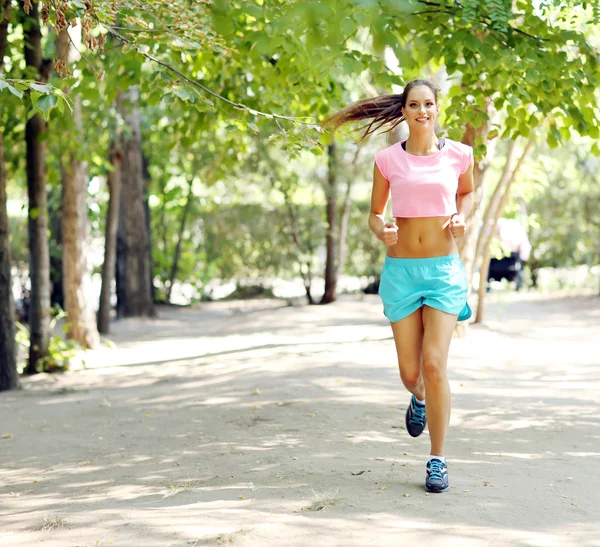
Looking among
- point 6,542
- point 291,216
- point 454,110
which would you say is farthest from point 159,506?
point 291,216

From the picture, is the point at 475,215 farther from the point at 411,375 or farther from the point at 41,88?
the point at 41,88

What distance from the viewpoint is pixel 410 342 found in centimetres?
474

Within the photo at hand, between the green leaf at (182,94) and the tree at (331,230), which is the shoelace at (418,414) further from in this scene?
the tree at (331,230)

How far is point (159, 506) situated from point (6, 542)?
0.75 m

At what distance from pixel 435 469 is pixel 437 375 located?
47 centimetres

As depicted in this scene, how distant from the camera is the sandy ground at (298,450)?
13.0 feet

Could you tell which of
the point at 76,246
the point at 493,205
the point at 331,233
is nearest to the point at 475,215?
the point at 493,205

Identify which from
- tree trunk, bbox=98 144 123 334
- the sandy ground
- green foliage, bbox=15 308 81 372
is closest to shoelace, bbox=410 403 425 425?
the sandy ground

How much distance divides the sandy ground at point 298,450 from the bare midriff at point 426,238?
121 cm

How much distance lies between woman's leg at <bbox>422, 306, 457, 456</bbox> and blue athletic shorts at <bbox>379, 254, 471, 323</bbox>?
0.08m

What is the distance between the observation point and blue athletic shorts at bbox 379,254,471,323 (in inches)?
181

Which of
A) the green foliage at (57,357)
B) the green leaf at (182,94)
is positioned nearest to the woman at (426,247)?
the green leaf at (182,94)

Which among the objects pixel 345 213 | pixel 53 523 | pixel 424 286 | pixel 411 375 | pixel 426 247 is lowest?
pixel 53 523

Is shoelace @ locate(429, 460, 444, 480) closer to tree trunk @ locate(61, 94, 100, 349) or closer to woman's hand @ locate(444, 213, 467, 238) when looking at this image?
woman's hand @ locate(444, 213, 467, 238)
